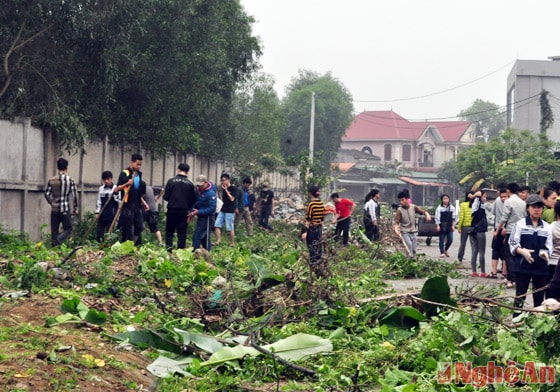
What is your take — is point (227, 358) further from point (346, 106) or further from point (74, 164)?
point (346, 106)

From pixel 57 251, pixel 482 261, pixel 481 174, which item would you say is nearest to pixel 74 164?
pixel 57 251

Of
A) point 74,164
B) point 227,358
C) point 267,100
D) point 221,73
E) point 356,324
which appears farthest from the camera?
point 267,100

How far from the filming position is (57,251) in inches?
465

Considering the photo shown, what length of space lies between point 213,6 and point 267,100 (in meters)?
16.8

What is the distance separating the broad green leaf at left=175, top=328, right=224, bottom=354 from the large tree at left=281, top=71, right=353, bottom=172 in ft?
200

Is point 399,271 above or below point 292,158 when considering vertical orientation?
below

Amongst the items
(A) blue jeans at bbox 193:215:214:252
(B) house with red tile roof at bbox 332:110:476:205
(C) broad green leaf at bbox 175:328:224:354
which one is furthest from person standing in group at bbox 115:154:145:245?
(B) house with red tile roof at bbox 332:110:476:205

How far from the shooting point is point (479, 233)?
1650 cm

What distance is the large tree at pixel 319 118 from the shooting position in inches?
2766

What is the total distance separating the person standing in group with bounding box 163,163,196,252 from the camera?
14.7 metres

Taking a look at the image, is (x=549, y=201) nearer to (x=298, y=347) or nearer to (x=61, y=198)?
(x=298, y=347)

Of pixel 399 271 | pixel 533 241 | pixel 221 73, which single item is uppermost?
pixel 221 73

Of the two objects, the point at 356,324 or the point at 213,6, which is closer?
the point at 356,324

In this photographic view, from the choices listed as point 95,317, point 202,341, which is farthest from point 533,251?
point 95,317
